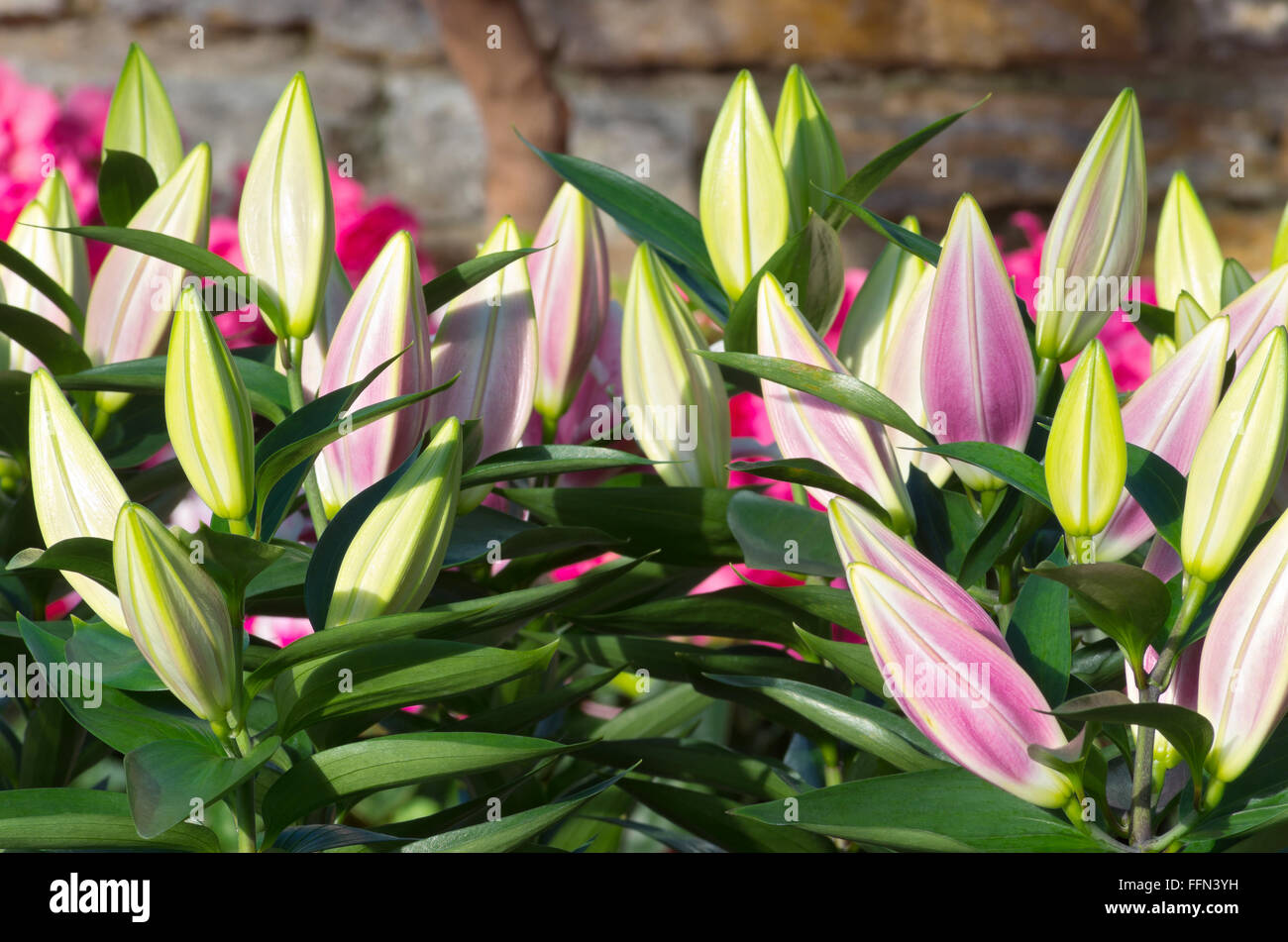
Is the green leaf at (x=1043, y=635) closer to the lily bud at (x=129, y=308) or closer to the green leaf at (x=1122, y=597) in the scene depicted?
the green leaf at (x=1122, y=597)

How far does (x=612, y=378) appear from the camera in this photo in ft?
1.45

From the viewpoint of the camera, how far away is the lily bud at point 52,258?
1.38 feet

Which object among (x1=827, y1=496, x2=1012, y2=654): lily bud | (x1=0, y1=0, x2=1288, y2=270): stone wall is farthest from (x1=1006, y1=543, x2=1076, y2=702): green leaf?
(x1=0, y1=0, x2=1288, y2=270): stone wall

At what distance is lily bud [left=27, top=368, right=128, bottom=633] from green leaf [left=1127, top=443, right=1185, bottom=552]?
0.78 feet

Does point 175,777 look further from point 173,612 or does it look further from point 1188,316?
point 1188,316

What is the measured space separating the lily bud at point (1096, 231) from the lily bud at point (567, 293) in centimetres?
14

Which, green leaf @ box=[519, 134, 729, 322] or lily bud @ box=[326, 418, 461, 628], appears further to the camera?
green leaf @ box=[519, 134, 729, 322]

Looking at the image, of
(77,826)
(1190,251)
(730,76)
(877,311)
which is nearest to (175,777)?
(77,826)

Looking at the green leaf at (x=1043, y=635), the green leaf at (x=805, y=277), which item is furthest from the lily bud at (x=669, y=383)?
the green leaf at (x=1043, y=635)

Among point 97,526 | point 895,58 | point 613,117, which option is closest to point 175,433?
point 97,526

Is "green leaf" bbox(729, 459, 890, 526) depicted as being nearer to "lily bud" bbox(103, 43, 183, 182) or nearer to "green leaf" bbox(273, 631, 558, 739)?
"green leaf" bbox(273, 631, 558, 739)

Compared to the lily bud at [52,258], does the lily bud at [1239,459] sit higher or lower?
lower

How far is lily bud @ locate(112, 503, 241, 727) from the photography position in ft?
0.83
